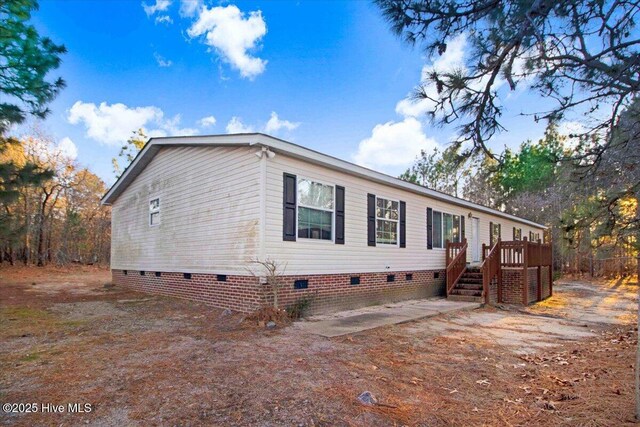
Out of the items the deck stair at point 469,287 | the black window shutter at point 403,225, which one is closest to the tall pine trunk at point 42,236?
A: the black window shutter at point 403,225

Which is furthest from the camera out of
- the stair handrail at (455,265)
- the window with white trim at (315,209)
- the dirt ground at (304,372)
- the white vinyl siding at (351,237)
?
the stair handrail at (455,265)

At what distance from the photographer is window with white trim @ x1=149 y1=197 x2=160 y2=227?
11.1 metres

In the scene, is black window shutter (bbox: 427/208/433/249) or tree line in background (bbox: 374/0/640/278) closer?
tree line in background (bbox: 374/0/640/278)

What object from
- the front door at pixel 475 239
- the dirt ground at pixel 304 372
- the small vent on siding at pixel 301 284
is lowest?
the dirt ground at pixel 304 372

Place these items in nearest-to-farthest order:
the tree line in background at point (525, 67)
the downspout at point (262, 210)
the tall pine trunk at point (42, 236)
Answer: the tree line in background at point (525, 67)
the downspout at point (262, 210)
the tall pine trunk at point (42, 236)

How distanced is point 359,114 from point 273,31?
12.5 feet

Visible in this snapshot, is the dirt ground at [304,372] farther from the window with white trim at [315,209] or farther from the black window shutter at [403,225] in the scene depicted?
the black window shutter at [403,225]

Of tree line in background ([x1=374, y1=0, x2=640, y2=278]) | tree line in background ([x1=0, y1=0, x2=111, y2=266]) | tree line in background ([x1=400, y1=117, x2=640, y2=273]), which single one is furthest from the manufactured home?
tree line in background ([x1=374, y1=0, x2=640, y2=278])

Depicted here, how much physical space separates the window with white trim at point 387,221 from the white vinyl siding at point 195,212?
4165mm

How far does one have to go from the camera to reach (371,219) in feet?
33.4

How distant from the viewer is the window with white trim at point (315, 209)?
8281 mm

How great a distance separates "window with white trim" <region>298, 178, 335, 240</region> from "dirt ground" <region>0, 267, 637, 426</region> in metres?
2.27

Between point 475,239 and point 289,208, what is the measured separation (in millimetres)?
10228

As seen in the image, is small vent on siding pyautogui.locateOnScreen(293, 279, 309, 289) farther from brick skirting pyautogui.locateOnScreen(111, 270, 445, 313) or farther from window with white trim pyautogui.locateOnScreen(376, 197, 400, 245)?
window with white trim pyautogui.locateOnScreen(376, 197, 400, 245)
